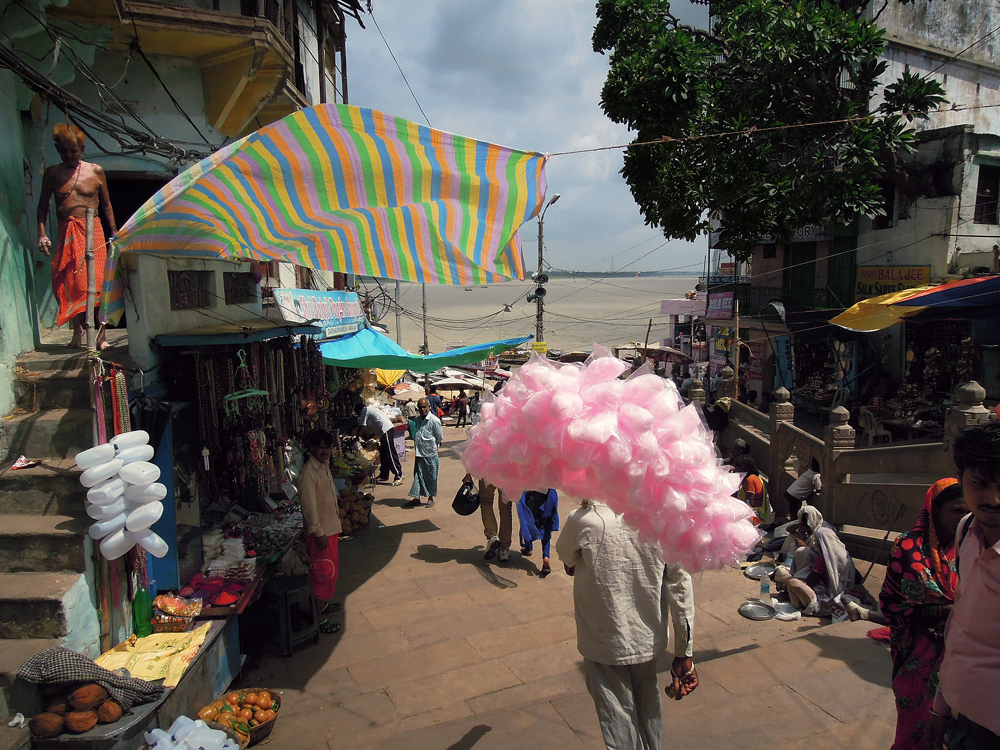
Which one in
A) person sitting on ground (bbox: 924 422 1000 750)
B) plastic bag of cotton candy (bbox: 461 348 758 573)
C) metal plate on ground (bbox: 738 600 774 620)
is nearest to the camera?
person sitting on ground (bbox: 924 422 1000 750)

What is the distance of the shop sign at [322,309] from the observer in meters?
8.38

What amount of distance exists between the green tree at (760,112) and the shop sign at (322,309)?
811 centimetres

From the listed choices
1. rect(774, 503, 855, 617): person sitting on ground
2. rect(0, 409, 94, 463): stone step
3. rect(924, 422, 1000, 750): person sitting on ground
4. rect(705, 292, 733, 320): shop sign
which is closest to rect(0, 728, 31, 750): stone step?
rect(0, 409, 94, 463): stone step

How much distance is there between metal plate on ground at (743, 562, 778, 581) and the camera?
691 cm

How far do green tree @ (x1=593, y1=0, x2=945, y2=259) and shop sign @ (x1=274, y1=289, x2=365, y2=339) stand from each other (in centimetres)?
811

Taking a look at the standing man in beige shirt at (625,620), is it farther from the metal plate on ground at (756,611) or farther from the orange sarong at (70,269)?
the orange sarong at (70,269)

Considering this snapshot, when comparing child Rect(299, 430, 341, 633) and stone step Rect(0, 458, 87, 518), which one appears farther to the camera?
child Rect(299, 430, 341, 633)

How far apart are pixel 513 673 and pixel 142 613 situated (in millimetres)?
2759

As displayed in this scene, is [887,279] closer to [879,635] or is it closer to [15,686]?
[879,635]

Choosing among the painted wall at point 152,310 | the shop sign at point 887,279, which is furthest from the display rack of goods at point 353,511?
the shop sign at point 887,279

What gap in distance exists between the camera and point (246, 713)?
402cm

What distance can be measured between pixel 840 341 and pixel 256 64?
17279 millimetres

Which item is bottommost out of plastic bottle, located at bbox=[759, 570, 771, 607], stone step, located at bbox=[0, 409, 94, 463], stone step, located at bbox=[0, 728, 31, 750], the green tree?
plastic bottle, located at bbox=[759, 570, 771, 607]

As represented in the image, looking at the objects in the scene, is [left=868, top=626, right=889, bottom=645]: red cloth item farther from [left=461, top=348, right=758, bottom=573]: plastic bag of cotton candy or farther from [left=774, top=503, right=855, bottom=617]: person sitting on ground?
[left=461, top=348, right=758, bottom=573]: plastic bag of cotton candy
